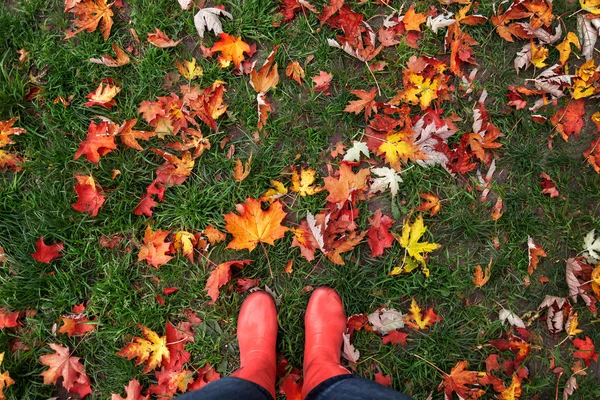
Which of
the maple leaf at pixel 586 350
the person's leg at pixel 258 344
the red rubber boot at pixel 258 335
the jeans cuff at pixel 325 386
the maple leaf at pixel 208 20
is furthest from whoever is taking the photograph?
the maple leaf at pixel 208 20

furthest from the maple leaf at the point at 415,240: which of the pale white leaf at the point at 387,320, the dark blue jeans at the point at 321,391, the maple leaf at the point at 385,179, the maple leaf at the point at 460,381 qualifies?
the dark blue jeans at the point at 321,391

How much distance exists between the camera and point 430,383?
2.35 meters

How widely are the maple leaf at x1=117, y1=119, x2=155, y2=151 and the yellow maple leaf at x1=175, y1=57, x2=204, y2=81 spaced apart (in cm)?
42

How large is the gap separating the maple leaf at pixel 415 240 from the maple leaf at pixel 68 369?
1.99m

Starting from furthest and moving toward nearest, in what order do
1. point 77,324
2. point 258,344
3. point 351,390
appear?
point 77,324 < point 258,344 < point 351,390

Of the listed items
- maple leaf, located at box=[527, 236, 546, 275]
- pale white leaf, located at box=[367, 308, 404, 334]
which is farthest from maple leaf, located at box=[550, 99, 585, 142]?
pale white leaf, located at box=[367, 308, 404, 334]

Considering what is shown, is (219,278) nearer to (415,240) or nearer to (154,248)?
(154,248)

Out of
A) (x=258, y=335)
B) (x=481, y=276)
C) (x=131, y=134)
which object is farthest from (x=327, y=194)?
(x=131, y=134)

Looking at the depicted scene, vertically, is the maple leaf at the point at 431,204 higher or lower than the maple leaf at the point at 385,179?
lower

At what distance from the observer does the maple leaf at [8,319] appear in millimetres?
2305

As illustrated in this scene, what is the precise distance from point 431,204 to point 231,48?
1558 millimetres

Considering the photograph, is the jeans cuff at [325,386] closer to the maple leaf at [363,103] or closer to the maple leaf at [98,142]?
the maple leaf at [363,103]

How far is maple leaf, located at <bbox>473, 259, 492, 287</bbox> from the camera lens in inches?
95.4

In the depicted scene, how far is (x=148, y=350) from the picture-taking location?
2324mm
